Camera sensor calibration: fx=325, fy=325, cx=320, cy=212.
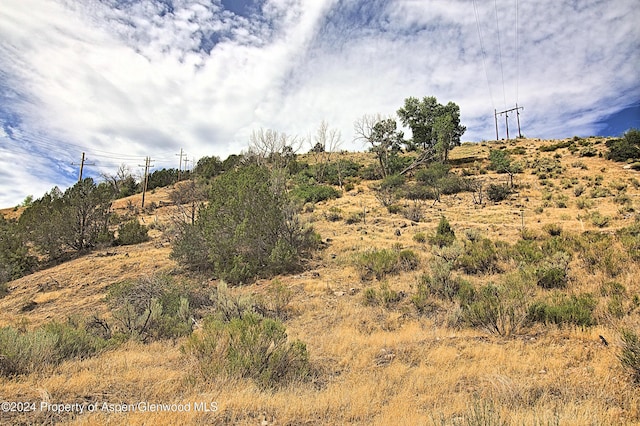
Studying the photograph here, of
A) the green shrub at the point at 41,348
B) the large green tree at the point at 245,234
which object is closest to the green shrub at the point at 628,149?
the large green tree at the point at 245,234

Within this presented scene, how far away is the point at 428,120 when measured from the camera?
42.6m

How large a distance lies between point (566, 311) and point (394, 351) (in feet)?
11.6

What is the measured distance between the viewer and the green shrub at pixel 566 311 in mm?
6141

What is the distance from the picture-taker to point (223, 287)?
9.08 meters

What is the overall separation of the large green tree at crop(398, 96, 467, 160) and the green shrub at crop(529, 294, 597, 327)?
3513 cm

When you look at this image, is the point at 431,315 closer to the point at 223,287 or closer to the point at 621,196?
the point at 223,287

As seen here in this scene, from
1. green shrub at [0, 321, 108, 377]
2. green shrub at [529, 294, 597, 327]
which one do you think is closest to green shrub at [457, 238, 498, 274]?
green shrub at [529, 294, 597, 327]

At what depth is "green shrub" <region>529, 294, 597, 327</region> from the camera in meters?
6.14

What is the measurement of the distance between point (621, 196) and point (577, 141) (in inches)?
→ 1077

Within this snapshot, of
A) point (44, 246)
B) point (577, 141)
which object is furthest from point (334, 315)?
point (577, 141)

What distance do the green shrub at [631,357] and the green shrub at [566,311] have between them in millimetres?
1818

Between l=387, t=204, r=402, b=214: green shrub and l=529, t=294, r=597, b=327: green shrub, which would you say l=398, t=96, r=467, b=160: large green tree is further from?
l=529, t=294, r=597, b=327: green shrub

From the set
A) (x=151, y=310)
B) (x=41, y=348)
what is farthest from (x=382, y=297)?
(x=41, y=348)

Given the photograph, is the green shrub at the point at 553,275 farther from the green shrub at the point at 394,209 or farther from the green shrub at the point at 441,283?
the green shrub at the point at 394,209
